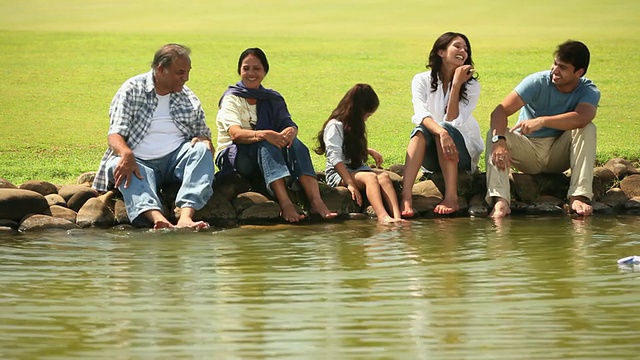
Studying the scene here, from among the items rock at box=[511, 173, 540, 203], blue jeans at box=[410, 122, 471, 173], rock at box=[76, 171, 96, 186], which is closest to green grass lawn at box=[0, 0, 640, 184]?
rock at box=[76, 171, 96, 186]

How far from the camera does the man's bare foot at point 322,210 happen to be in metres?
7.48

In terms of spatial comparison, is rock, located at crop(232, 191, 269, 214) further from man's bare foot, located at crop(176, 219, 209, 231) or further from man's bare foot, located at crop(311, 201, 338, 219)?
man's bare foot, located at crop(176, 219, 209, 231)

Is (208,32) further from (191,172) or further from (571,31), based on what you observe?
(191,172)

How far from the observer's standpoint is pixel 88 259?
6043mm

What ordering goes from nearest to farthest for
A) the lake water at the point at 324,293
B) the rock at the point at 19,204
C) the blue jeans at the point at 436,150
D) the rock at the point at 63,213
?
the lake water at the point at 324,293
the rock at the point at 19,204
the rock at the point at 63,213
the blue jeans at the point at 436,150

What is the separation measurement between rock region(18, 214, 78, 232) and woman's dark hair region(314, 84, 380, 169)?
1.78 meters

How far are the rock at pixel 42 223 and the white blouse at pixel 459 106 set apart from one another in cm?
226

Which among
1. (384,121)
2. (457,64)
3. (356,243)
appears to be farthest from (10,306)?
(384,121)

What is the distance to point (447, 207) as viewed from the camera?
7598 mm

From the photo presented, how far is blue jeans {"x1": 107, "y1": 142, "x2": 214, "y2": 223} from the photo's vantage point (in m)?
7.20

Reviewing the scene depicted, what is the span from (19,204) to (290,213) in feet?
5.23

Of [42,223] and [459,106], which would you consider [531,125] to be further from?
[42,223]

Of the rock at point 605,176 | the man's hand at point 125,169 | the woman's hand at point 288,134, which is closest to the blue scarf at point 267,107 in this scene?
the woman's hand at point 288,134

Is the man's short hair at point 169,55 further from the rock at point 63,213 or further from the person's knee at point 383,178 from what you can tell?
the person's knee at point 383,178
